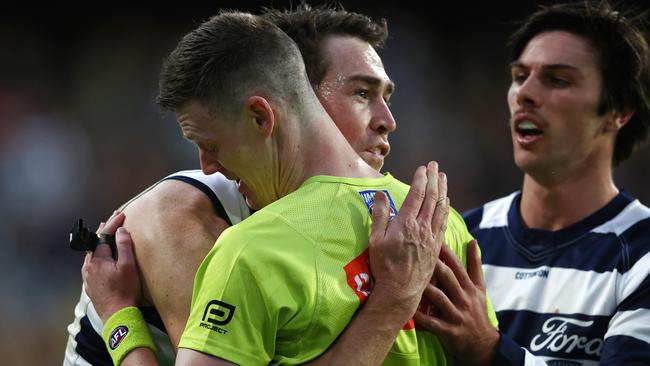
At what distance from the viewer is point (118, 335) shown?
2.76 m

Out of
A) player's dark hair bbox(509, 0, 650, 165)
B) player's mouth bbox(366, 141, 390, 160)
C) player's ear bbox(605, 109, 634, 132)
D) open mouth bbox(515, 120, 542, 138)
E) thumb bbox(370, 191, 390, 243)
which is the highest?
player's dark hair bbox(509, 0, 650, 165)

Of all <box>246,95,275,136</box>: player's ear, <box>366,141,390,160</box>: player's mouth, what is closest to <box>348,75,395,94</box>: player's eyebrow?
<box>366,141,390,160</box>: player's mouth

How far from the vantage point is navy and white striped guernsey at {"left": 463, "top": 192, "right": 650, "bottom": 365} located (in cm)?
354

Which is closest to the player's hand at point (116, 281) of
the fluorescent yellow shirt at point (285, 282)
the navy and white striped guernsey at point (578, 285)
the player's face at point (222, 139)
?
the player's face at point (222, 139)

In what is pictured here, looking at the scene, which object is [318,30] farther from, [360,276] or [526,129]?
[526,129]

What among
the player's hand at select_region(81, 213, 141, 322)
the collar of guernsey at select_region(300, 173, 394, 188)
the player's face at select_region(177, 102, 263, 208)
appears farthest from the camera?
the player's hand at select_region(81, 213, 141, 322)

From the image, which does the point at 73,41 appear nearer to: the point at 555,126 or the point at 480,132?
the point at 480,132

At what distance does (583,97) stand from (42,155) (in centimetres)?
684

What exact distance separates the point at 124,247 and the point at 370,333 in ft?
3.23

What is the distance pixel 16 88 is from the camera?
10.0m

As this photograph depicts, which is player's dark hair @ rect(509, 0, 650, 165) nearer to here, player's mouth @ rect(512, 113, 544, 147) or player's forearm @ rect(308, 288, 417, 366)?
player's mouth @ rect(512, 113, 544, 147)

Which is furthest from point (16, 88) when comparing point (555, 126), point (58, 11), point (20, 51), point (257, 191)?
point (257, 191)

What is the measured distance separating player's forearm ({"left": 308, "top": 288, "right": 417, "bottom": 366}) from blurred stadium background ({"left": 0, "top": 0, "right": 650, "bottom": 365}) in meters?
6.88

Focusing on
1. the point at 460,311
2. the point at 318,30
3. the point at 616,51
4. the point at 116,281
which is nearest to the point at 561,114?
the point at 616,51
